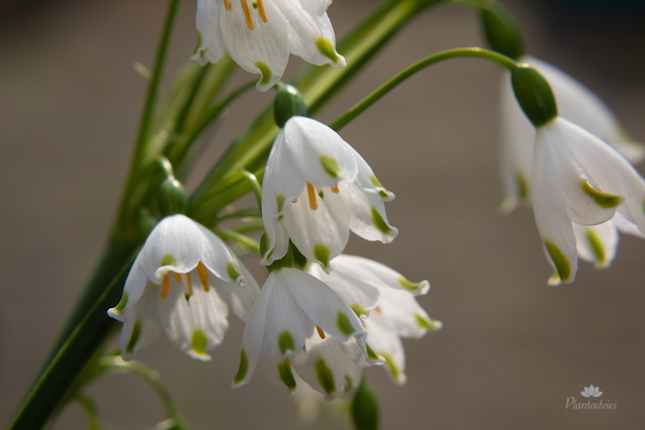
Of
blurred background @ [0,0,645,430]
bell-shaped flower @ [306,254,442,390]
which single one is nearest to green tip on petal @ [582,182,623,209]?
bell-shaped flower @ [306,254,442,390]

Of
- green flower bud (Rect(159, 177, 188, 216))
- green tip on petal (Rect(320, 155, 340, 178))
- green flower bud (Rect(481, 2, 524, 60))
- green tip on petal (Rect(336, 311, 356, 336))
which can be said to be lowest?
green flower bud (Rect(159, 177, 188, 216))

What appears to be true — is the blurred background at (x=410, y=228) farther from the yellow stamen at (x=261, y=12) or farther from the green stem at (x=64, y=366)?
the yellow stamen at (x=261, y=12)

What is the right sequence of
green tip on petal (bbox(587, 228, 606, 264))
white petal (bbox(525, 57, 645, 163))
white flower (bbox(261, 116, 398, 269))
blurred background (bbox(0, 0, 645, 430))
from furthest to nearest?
blurred background (bbox(0, 0, 645, 430)) → white petal (bbox(525, 57, 645, 163)) → green tip on petal (bbox(587, 228, 606, 264)) → white flower (bbox(261, 116, 398, 269))

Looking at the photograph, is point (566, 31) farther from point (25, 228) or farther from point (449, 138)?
point (25, 228)

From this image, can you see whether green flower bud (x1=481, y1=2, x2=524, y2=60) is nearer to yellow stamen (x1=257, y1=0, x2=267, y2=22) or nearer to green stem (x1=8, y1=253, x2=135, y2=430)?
yellow stamen (x1=257, y1=0, x2=267, y2=22)

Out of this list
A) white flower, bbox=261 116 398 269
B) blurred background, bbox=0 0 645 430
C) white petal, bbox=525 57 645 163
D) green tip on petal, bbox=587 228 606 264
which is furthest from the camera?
blurred background, bbox=0 0 645 430

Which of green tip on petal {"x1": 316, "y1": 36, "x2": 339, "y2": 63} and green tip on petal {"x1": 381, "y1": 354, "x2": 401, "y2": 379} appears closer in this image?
green tip on petal {"x1": 316, "y1": 36, "x2": 339, "y2": 63}

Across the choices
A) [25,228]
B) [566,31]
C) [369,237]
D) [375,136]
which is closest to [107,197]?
[25,228]

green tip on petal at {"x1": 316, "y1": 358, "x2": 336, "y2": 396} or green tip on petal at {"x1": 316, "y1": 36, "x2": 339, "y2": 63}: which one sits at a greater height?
green tip on petal at {"x1": 316, "y1": 36, "x2": 339, "y2": 63}
